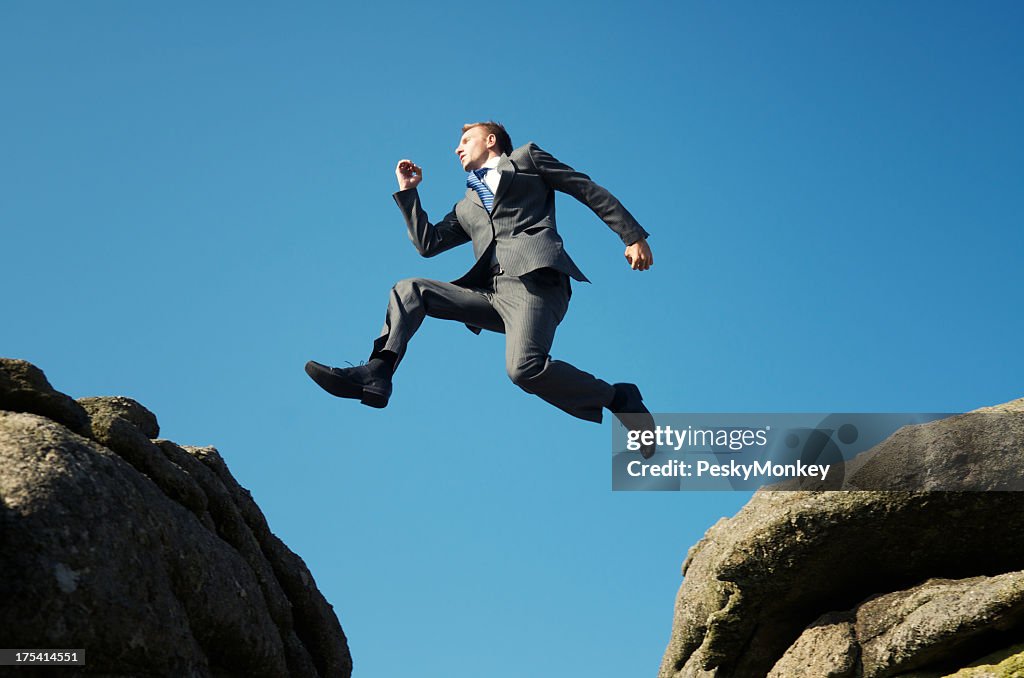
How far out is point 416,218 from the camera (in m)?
11.2

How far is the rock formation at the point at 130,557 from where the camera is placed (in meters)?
5.73

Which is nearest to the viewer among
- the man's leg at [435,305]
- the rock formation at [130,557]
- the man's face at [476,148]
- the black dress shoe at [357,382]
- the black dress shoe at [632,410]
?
the rock formation at [130,557]

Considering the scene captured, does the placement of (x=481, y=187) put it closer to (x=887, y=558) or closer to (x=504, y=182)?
(x=504, y=182)

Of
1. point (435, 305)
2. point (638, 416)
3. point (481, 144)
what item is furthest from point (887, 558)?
point (481, 144)

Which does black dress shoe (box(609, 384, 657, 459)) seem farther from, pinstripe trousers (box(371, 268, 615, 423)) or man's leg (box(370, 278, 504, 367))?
man's leg (box(370, 278, 504, 367))

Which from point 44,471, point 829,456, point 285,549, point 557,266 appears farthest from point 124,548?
point 829,456

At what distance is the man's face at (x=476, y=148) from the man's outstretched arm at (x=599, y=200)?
0.41m

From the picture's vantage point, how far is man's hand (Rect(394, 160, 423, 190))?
1117 cm

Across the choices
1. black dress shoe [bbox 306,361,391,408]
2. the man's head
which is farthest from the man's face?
black dress shoe [bbox 306,361,391,408]

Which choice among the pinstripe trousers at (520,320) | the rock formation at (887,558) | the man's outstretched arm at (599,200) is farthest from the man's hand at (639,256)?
the rock formation at (887,558)

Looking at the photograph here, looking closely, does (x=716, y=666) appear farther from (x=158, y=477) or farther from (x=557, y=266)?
(x=158, y=477)

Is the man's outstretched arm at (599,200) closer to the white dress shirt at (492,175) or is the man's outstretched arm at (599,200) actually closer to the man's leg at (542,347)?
the white dress shirt at (492,175)

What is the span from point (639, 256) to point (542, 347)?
1.28 meters

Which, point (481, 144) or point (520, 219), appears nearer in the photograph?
point (520, 219)
